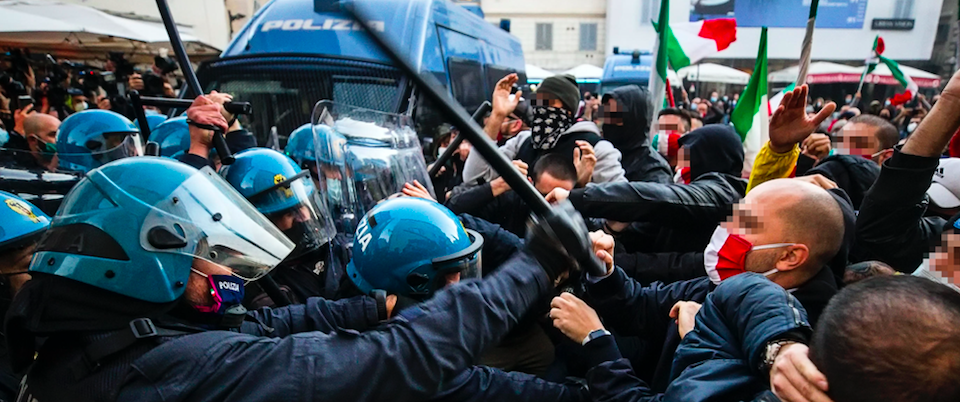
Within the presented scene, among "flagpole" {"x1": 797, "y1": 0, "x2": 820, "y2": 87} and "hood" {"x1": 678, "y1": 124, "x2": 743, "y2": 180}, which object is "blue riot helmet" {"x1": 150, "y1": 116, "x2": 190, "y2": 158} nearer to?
"hood" {"x1": 678, "y1": 124, "x2": 743, "y2": 180}

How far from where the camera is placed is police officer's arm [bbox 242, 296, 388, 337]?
5.55ft

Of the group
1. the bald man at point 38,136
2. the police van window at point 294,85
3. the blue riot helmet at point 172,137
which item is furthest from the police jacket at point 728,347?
the bald man at point 38,136

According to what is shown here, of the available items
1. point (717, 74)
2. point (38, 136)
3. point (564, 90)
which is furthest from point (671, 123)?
point (717, 74)

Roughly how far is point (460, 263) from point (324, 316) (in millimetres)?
504

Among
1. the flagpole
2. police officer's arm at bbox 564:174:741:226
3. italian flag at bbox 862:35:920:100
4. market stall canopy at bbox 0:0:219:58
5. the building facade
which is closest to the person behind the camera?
police officer's arm at bbox 564:174:741:226

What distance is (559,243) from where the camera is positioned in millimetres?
1166

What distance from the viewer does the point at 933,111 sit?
173 centimetres

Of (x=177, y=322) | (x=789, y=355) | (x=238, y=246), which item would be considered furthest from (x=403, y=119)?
(x=789, y=355)

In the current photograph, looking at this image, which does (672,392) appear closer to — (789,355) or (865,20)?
(789,355)

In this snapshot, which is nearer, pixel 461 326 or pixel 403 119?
pixel 461 326

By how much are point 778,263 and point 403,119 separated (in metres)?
1.88

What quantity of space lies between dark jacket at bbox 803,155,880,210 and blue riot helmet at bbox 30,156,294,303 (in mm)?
2885

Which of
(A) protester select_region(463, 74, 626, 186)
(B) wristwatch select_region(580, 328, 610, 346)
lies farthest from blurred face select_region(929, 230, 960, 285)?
(A) protester select_region(463, 74, 626, 186)

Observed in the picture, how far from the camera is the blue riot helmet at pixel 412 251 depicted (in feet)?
5.71
